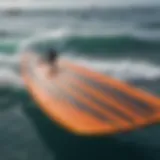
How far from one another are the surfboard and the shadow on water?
0.58 meters

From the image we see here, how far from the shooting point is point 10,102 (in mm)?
9539

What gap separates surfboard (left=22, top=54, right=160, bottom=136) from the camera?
657 cm

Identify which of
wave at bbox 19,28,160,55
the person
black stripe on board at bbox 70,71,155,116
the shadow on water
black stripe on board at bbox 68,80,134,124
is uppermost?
the person

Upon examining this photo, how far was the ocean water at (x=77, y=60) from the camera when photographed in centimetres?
736

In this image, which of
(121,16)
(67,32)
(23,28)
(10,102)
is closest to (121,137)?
(10,102)

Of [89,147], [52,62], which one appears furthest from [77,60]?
[89,147]

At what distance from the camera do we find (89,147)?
739cm

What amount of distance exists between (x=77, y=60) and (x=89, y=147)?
6.98m

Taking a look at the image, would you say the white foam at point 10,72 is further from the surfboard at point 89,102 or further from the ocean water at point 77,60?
the surfboard at point 89,102

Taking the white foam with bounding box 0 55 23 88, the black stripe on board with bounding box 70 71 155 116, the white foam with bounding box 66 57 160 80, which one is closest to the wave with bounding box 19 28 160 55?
the white foam with bounding box 66 57 160 80

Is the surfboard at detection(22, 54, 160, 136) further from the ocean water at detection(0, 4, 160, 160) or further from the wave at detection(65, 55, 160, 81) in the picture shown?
the wave at detection(65, 55, 160, 81)

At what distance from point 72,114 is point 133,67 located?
5955mm

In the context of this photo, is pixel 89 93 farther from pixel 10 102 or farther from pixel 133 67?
pixel 133 67

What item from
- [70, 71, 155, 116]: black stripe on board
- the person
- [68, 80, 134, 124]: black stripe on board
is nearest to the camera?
[68, 80, 134, 124]: black stripe on board
